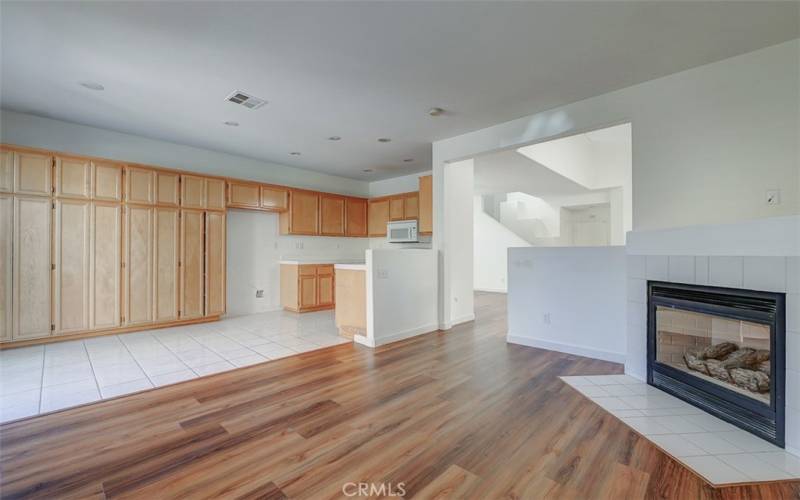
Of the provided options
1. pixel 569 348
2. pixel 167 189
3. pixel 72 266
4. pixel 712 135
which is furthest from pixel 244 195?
pixel 712 135

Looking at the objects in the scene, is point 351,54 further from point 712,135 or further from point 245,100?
point 712,135

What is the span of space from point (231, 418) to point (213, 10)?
271 cm

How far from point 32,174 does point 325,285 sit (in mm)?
4092

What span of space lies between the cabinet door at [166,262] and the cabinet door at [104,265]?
415 mm

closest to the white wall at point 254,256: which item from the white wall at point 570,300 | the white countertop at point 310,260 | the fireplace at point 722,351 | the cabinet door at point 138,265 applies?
the white countertop at point 310,260

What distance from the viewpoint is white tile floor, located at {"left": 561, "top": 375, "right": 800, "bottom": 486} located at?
1.65m

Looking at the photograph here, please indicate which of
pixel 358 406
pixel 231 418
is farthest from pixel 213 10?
pixel 358 406

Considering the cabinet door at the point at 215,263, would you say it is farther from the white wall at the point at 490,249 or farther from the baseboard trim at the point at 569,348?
the white wall at the point at 490,249

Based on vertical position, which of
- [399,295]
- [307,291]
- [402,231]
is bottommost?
[307,291]

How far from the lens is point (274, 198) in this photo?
19.4 feet

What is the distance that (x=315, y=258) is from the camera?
6828mm

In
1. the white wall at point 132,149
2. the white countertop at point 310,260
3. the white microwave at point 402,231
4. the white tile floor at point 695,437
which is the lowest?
the white tile floor at point 695,437

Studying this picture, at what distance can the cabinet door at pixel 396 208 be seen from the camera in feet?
21.9

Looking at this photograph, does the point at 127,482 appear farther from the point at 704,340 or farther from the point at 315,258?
the point at 315,258
